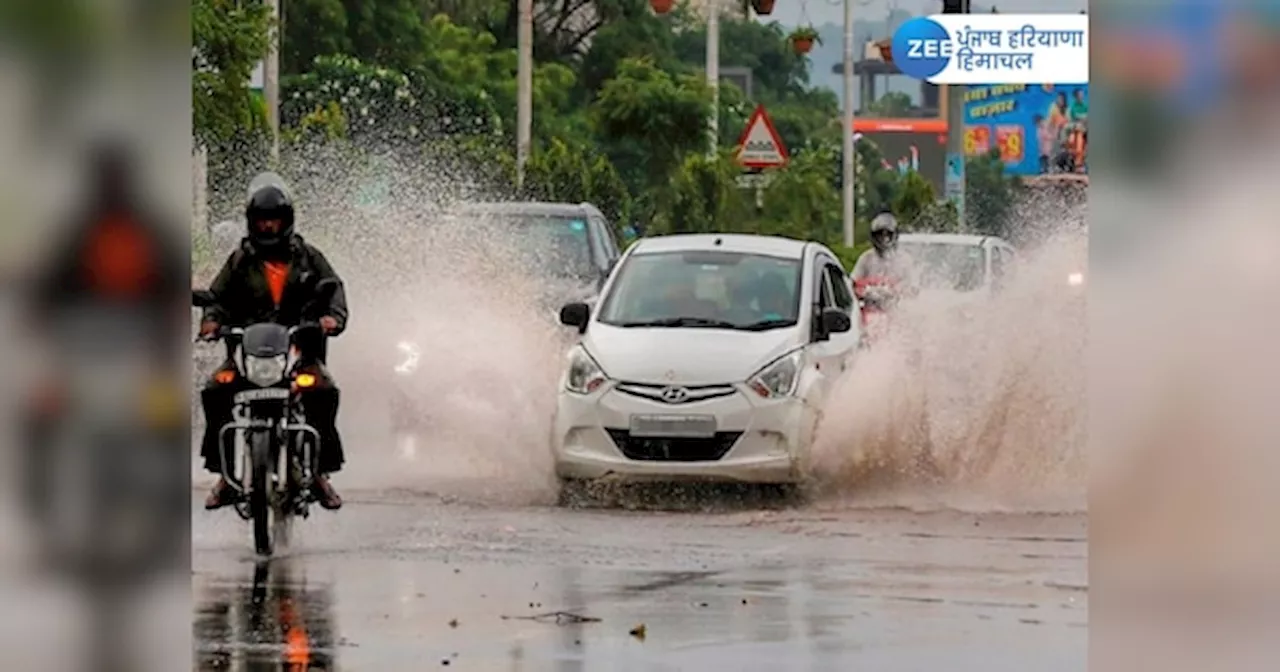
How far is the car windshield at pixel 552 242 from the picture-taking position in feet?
70.7

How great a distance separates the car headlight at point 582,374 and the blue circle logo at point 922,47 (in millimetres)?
20417

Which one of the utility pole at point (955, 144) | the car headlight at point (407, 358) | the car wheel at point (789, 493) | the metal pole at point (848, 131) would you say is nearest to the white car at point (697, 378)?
the car wheel at point (789, 493)

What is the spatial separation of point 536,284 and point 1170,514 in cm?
1640

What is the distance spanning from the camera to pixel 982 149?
6944 centimetres

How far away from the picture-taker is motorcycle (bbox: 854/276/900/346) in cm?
1850

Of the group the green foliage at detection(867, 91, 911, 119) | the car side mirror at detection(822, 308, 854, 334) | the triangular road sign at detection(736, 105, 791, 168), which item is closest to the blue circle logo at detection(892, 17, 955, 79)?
the triangular road sign at detection(736, 105, 791, 168)

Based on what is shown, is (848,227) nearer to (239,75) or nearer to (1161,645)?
(239,75)

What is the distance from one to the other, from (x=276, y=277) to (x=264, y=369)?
0.52 m

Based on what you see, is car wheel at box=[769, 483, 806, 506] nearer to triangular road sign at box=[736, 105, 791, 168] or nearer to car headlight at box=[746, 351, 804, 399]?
car headlight at box=[746, 351, 804, 399]

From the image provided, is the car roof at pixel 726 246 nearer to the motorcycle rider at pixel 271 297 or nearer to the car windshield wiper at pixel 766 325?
the car windshield wiper at pixel 766 325

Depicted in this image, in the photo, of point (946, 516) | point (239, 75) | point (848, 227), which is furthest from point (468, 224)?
point (848, 227)

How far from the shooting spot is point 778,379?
48.2 ft

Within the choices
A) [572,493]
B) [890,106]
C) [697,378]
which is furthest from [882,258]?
[890,106]

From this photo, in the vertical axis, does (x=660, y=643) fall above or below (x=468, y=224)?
below
